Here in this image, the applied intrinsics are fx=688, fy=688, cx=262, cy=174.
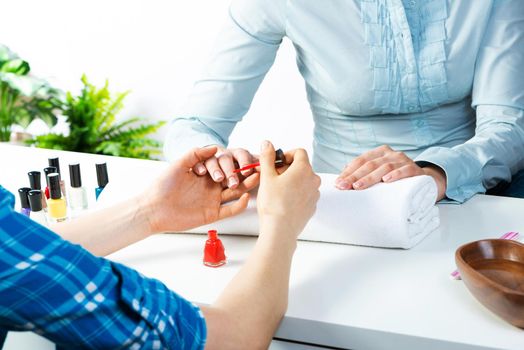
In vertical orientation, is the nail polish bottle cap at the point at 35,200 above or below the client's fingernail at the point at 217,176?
below

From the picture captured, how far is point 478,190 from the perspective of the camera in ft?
4.49

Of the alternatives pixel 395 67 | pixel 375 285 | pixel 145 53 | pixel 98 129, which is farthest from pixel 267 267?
pixel 98 129

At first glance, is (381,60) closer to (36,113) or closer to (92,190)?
(92,190)

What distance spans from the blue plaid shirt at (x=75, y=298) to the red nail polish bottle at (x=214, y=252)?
29cm

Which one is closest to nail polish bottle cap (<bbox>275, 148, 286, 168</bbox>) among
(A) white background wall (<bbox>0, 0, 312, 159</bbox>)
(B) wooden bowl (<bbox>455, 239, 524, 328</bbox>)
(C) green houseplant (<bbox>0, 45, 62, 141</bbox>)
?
(B) wooden bowl (<bbox>455, 239, 524, 328</bbox>)

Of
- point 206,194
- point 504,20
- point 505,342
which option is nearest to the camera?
point 505,342

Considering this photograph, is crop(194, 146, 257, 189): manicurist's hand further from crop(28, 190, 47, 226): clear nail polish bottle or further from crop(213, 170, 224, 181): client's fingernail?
crop(28, 190, 47, 226): clear nail polish bottle

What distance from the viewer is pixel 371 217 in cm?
113

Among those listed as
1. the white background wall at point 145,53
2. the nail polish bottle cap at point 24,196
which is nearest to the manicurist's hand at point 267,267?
the nail polish bottle cap at point 24,196

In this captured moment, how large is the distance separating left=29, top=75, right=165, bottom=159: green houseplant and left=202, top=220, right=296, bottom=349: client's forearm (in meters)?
2.52

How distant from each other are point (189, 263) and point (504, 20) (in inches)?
38.1

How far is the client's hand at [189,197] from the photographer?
3.87 ft

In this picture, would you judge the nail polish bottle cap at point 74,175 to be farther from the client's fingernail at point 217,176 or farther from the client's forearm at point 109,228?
the client's fingernail at point 217,176

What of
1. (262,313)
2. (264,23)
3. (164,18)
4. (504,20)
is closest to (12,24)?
(164,18)
